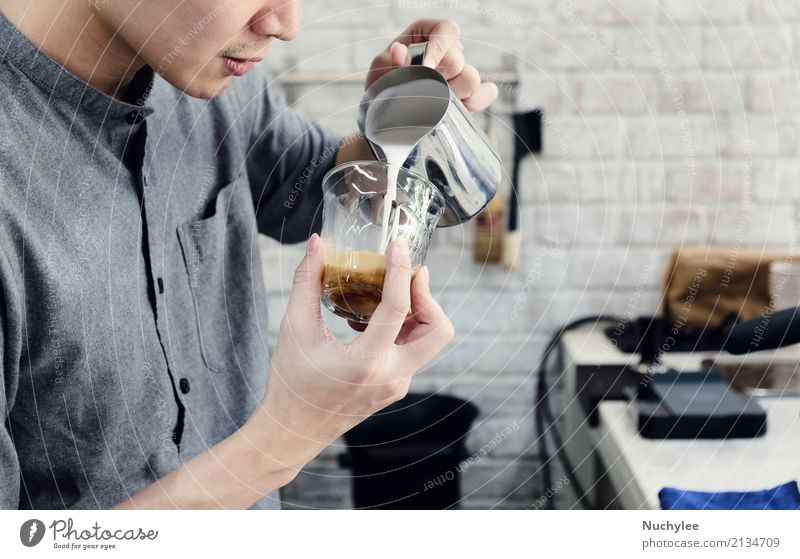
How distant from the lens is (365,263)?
358 mm

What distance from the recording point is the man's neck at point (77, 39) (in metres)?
0.37

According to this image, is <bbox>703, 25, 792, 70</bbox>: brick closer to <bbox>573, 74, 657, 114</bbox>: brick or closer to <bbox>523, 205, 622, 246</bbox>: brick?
<bbox>573, 74, 657, 114</bbox>: brick

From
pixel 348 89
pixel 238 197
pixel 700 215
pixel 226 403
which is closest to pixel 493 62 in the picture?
pixel 348 89

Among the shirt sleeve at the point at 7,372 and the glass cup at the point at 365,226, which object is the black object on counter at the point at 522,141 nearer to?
the glass cup at the point at 365,226

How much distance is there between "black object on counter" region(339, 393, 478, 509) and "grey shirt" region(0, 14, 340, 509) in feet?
0.90

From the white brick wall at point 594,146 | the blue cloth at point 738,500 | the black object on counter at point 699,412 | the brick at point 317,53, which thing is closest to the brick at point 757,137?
the white brick wall at point 594,146

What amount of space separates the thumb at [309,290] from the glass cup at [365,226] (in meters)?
0.01

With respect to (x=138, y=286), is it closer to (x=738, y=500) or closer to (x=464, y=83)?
(x=464, y=83)

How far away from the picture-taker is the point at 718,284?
0.84 metres

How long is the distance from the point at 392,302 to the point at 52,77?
223 millimetres

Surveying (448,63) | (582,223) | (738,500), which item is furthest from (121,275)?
(582,223)

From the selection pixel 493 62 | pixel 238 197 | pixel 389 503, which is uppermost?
pixel 493 62
